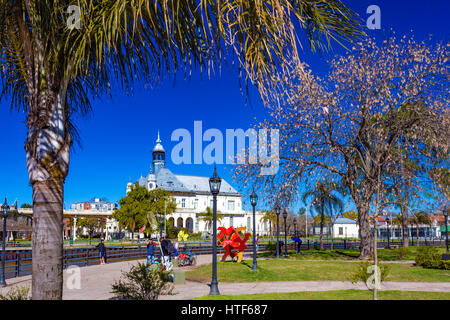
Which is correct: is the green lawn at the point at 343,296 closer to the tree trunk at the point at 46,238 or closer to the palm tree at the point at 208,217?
the tree trunk at the point at 46,238

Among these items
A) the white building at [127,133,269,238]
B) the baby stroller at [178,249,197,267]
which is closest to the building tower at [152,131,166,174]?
the white building at [127,133,269,238]

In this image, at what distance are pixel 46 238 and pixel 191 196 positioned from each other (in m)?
A: 104

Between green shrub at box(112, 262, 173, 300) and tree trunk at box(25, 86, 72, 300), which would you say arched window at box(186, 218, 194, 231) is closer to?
green shrub at box(112, 262, 173, 300)

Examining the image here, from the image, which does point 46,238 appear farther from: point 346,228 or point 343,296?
point 346,228

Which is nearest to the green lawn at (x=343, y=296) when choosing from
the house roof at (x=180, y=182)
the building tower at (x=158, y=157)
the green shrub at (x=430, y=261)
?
the green shrub at (x=430, y=261)

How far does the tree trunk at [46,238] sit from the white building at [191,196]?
308ft

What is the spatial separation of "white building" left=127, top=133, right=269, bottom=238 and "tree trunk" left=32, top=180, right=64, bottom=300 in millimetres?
93789

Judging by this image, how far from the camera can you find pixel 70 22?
4246 mm

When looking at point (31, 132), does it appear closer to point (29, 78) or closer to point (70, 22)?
point (29, 78)

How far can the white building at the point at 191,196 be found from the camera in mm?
101500

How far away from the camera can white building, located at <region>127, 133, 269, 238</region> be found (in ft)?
333

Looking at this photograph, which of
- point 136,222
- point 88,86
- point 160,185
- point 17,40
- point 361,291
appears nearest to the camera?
point 17,40
